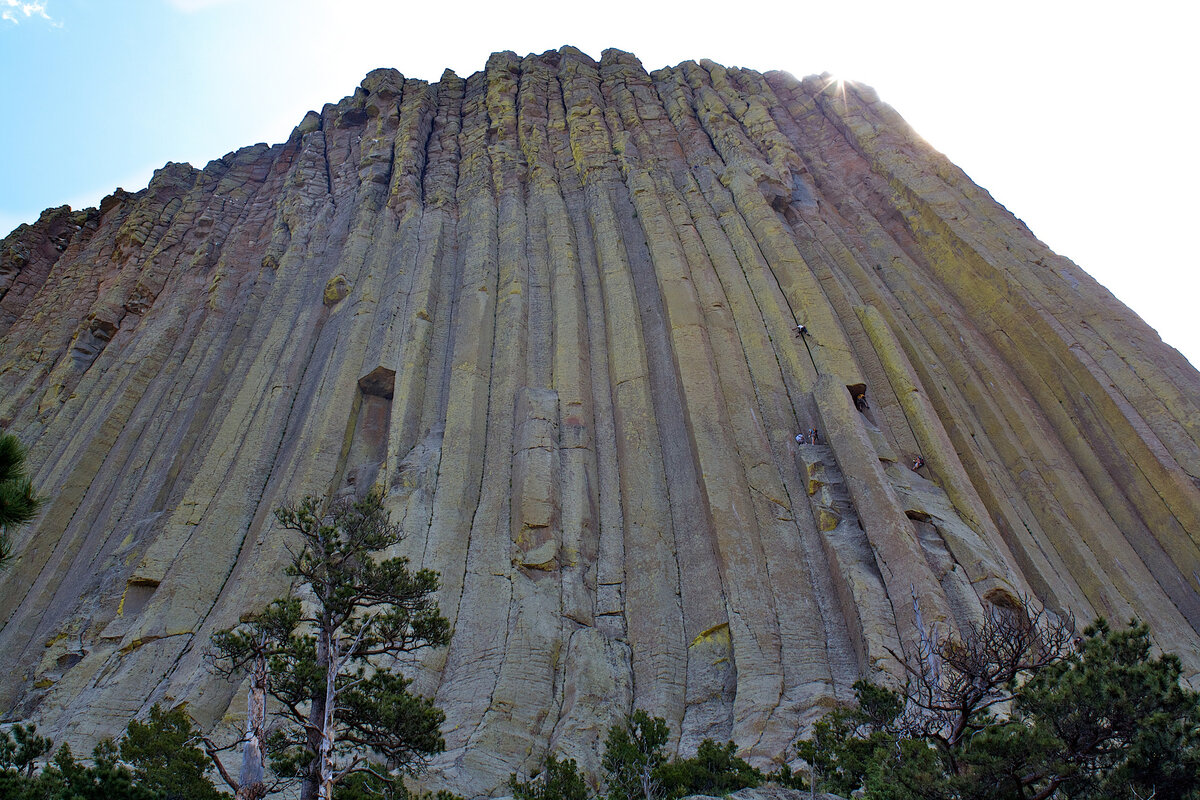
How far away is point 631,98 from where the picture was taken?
3728 cm

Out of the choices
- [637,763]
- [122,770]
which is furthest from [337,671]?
[637,763]

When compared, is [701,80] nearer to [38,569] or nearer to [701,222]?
[701,222]

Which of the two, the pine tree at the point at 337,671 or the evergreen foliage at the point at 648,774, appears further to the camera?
the evergreen foliage at the point at 648,774

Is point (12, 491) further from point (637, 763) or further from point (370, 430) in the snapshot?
point (370, 430)

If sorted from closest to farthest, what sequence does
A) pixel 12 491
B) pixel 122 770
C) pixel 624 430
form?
pixel 12 491 → pixel 122 770 → pixel 624 430

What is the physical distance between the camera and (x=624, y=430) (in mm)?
20172

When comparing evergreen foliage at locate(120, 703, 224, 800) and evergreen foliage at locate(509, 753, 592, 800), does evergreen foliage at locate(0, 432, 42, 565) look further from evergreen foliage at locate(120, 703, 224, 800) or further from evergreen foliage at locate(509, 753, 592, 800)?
evergreen foliage at locate(509, 753, 592, 800)

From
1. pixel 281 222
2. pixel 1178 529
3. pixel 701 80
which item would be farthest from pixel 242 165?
pixel 1178 529

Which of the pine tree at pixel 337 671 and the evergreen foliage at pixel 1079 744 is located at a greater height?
the pine tree at pixel 337 671

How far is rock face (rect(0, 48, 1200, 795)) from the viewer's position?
15.5m

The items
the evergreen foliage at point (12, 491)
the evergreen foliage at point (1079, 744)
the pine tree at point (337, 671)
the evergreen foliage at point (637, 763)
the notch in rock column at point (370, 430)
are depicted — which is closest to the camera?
the evergreen foliage at point (12, 491)

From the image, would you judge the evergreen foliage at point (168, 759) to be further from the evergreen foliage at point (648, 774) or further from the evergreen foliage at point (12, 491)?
the evergreen foliage at point (648, 774)

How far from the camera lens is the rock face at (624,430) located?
15508mm

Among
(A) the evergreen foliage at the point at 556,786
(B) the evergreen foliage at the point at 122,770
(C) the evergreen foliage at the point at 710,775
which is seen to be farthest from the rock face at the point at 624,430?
(B) the evergreen foliage at the point at 122,770
